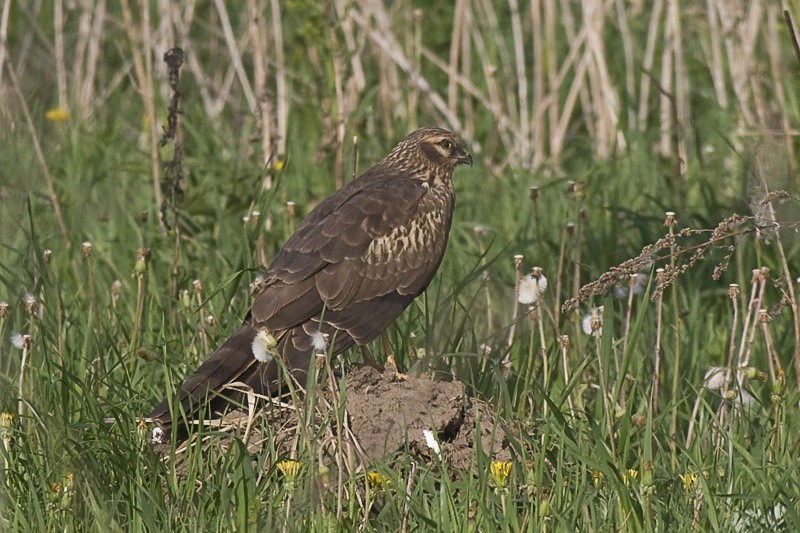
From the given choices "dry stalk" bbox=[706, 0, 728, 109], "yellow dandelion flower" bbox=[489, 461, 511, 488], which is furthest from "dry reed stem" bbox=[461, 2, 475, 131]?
"yellow dandelion flower" bbox=[489, 461, 511, 488]

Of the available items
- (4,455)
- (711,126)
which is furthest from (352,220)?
(711,126)

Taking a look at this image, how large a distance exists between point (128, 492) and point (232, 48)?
4469 mm

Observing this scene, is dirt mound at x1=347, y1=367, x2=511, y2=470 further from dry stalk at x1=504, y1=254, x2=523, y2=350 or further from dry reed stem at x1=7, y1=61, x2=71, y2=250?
dry reed stem at x1=7, y1=61, x2=71, y2=250

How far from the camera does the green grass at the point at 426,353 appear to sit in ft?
11.0

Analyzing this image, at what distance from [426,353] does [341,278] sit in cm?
51

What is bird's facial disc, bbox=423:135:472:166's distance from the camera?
5348 mm

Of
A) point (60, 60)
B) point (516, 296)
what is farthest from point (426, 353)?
point (60, 60)

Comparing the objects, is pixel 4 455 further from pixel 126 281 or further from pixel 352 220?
pixel 126 281

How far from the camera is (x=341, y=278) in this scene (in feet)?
14.9

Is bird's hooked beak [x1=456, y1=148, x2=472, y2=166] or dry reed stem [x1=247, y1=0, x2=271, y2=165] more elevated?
dry reed stem [x1=247, y1=0, x2=271, y2=165]

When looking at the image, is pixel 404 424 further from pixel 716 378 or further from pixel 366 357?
pixel 716 378

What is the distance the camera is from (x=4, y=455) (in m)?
3.55

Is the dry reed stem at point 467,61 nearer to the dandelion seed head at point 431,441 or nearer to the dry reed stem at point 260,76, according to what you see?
the dry reed stem at point 260,76

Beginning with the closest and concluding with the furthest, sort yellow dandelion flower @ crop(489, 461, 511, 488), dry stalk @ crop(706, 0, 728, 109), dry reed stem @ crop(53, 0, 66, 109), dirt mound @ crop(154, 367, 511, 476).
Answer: yellow dandelion flower @ crop(489, 461, 511, 488) < dirt mound @ crop(154, 367, 511, 476) < dry stalk @ crop(706, 0, 728, 109) < dry reed stem @ crop(53, 0, 66, 109)
